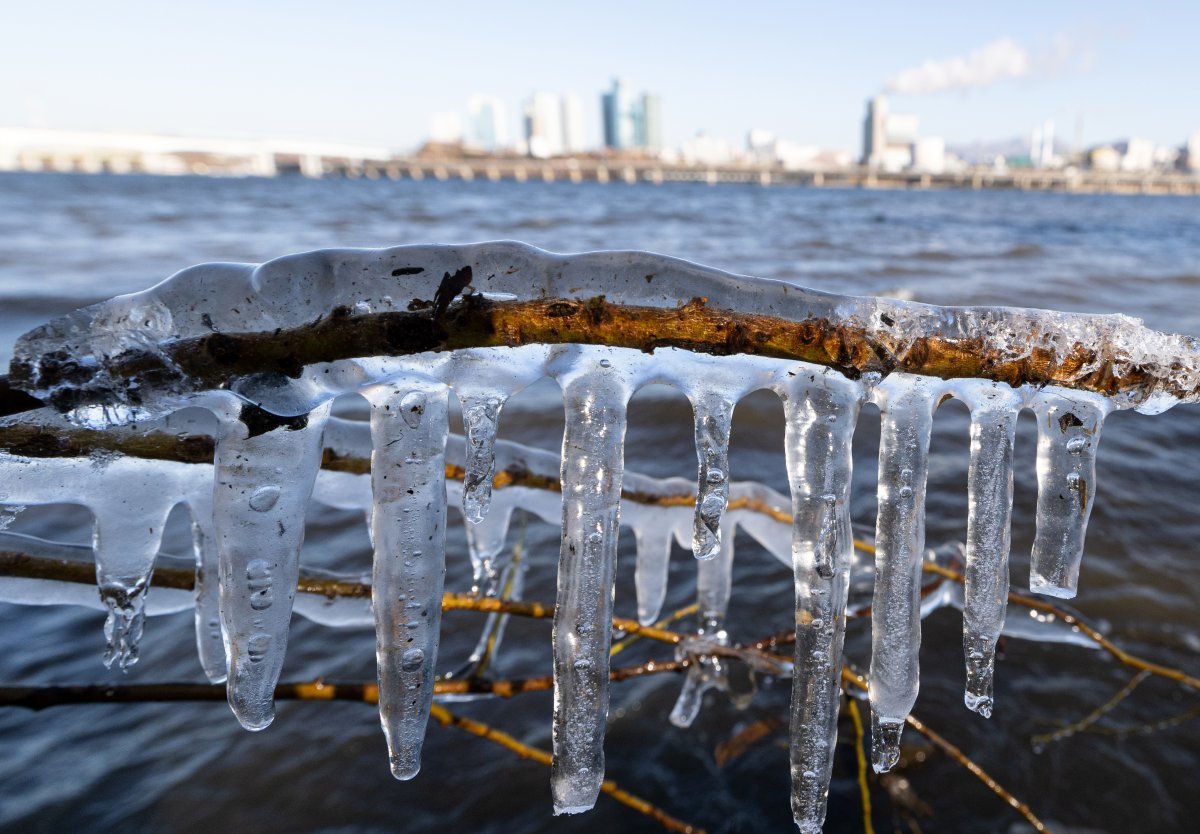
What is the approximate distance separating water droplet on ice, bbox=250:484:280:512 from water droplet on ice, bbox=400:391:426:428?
0.84 ft

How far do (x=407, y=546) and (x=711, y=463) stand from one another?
0.56 metres

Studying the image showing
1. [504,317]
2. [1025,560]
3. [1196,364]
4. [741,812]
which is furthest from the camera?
[1025,560]

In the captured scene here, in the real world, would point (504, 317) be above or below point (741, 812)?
above

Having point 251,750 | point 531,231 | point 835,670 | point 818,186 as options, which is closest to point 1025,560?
point 835,670

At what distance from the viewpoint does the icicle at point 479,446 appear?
1.14 metres

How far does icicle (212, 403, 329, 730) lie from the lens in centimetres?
109

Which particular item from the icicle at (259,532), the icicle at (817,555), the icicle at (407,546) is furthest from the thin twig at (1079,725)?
the icicle at (259,532)

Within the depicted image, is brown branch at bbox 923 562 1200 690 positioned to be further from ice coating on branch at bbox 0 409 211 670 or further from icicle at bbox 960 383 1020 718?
ice coating on branch at bbox 0 409 211 670

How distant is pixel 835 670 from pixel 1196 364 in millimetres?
818

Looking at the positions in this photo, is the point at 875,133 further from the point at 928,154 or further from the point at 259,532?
the point at 259,532

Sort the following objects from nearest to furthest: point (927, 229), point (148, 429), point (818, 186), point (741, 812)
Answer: point (148, 429) → point (741, 812) → point (927, 229) → point (818, 186)

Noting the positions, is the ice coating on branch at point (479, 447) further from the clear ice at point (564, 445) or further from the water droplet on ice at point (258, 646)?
the water droplet on ice at point (258, 646)

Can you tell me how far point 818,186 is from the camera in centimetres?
9875

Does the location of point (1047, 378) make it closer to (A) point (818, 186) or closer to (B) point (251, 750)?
(B) point (251, 750)
